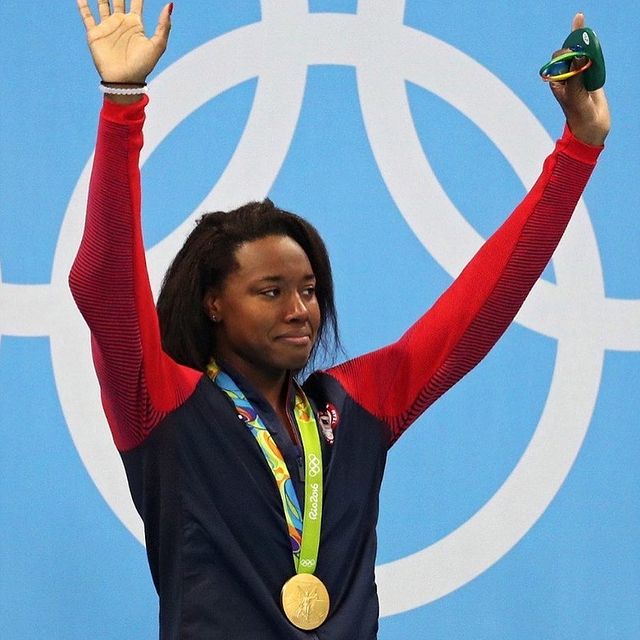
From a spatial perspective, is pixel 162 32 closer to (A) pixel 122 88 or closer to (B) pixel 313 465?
(A) pixel 122 88

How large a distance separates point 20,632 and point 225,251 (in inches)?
40.2

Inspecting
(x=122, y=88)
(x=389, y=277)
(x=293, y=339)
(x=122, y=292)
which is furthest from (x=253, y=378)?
(x=389, y=277)

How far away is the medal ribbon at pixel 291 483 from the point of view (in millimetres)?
1473

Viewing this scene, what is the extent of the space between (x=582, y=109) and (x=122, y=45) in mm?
562

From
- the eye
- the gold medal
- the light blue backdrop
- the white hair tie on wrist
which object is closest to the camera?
the white hair tie on wrist

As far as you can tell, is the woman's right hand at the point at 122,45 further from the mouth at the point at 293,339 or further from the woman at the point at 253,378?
the mouth at the point at 293,339

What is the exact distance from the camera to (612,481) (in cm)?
235

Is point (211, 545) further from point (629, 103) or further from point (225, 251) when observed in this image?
point (629, 103)

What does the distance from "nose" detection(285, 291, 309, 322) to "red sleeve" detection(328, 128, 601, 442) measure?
0.16 metres

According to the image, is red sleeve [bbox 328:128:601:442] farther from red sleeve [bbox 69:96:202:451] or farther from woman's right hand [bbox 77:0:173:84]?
woman's right hand [bbox 77:0:173:84]

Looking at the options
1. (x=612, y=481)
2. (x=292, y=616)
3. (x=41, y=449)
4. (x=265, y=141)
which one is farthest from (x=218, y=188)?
(x=292, y=616)

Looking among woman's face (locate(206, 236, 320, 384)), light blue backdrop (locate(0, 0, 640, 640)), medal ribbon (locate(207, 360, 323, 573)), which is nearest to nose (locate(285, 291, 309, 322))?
woman's face (locate(206, 236, 320, 384))

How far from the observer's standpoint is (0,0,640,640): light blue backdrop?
7.39 feet

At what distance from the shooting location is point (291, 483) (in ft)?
4.92
